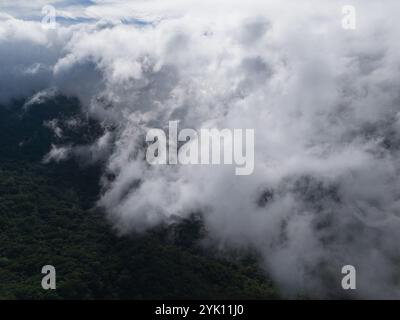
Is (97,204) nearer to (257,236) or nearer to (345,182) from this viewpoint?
(257,236)

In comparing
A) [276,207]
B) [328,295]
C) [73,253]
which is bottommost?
[328,295]

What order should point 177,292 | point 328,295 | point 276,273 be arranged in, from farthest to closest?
point 276,273 < point 328,295 < point 177,292

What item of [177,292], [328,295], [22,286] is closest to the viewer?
[22,286]

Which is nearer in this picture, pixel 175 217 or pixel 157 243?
pixel 157 243

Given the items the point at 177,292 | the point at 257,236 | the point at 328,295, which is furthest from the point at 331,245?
the point at 177,292

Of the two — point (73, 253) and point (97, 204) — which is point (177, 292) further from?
point (97, 204)

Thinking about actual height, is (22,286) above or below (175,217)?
below
